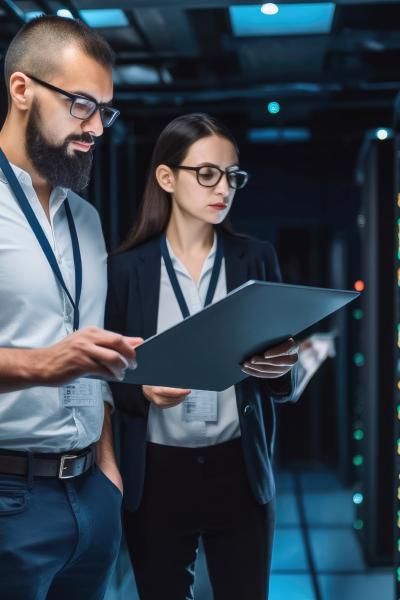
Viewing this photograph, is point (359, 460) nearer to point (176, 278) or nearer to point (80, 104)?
point (176, 278)

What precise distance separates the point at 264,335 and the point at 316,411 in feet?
23.2

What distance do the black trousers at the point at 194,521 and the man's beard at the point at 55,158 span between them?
0.75m

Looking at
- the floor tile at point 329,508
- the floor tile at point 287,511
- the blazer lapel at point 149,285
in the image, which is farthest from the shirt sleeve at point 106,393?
the floor tile at point 329,508

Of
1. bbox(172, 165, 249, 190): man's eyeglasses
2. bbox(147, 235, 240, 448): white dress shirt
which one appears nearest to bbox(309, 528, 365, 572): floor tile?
bbox(147, 235, 240, 448): white dress shirt

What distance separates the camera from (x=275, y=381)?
2223 mm

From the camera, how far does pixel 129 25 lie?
5348 mm

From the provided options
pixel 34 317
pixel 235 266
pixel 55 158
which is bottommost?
pixel 34 317

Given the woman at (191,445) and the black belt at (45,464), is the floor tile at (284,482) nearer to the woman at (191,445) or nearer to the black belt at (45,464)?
the woman at (191,445)

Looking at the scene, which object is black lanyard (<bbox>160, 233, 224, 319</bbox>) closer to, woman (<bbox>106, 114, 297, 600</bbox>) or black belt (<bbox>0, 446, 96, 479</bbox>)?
woman (<bbox>106, 114, 297, 600</bbox>)

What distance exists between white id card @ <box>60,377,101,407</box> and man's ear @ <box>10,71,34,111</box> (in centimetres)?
61

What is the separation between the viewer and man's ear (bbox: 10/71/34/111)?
1796 millimetres

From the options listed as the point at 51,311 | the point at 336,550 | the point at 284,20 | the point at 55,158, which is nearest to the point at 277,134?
the point at 284,20

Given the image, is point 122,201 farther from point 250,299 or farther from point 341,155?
point 250,299

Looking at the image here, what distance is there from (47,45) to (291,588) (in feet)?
11.5
